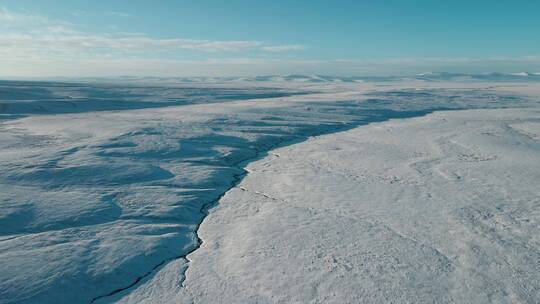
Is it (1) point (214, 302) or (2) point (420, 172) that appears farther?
(2) point (420, 172)

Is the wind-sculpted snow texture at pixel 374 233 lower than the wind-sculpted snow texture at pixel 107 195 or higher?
lower

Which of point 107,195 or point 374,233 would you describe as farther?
point 107,195

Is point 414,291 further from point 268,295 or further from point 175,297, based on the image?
point 175,297

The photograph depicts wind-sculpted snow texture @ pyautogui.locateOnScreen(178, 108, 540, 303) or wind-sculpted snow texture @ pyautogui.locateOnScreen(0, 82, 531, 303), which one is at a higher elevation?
wind-sculpted snow texture @ pyautogui.locateOnScreen(0, 82, 531, 303)

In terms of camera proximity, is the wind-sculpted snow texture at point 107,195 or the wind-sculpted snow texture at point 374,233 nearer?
the wind-sculpted snow texture at point 374,233

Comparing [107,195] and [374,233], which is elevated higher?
[107,195]

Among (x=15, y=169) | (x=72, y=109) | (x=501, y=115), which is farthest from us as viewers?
(x=72, y=109)

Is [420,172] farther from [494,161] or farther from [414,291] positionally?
[414,291]

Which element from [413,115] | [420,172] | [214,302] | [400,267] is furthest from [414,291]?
[413,115]

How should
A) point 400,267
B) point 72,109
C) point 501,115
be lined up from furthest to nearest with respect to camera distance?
point 72,109
point 501,115
point 400,267

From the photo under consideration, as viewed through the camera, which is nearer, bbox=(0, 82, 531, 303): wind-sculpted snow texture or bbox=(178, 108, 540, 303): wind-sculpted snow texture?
bbox=(178, 108, 540, 303): wind-sculpted snow texture
